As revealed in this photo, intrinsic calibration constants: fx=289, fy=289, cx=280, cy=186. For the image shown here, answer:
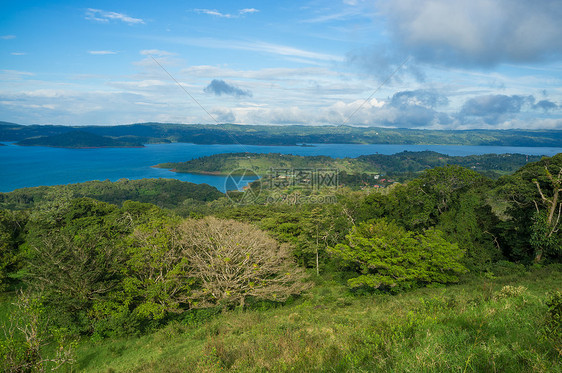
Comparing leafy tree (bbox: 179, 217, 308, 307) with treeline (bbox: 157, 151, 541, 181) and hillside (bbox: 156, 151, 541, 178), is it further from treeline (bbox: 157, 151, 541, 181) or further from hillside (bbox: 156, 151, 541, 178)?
hillside (bbox: 156, 151, 541, 178)

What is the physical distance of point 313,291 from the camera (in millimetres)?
19406

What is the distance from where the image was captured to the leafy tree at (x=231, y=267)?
15.2m

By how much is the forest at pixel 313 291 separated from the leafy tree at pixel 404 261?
0.34 feet

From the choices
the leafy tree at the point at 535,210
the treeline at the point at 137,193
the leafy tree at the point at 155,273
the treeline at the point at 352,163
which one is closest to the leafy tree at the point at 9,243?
the leafy tree at the point at 155,273

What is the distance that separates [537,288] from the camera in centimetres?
1202

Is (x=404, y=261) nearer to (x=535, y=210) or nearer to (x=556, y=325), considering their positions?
(x=535, y=210)

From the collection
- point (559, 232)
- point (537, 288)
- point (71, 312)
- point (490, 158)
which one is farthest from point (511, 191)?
point (490, 158)

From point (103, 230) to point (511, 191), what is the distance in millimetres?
30288

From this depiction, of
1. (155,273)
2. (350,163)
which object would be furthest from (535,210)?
(350,163)

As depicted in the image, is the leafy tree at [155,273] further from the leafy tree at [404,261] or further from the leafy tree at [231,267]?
the leafy tree at [404,261]

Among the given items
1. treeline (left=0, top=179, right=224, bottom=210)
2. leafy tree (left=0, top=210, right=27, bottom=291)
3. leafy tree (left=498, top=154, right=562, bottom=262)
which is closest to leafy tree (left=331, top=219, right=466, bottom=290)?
leafy tree (left=498, top=154, right=562, bottom=262)

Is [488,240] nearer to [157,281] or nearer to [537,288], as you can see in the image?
[537,288]

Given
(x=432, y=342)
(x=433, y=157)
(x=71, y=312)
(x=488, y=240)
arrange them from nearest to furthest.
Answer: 1. (x=432, y=342)
2. (x=71, y=312)
3. (x=488, y=240)
4. (x=433, y=157)

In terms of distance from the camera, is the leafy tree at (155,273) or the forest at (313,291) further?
the leafy tree at (155,273)
